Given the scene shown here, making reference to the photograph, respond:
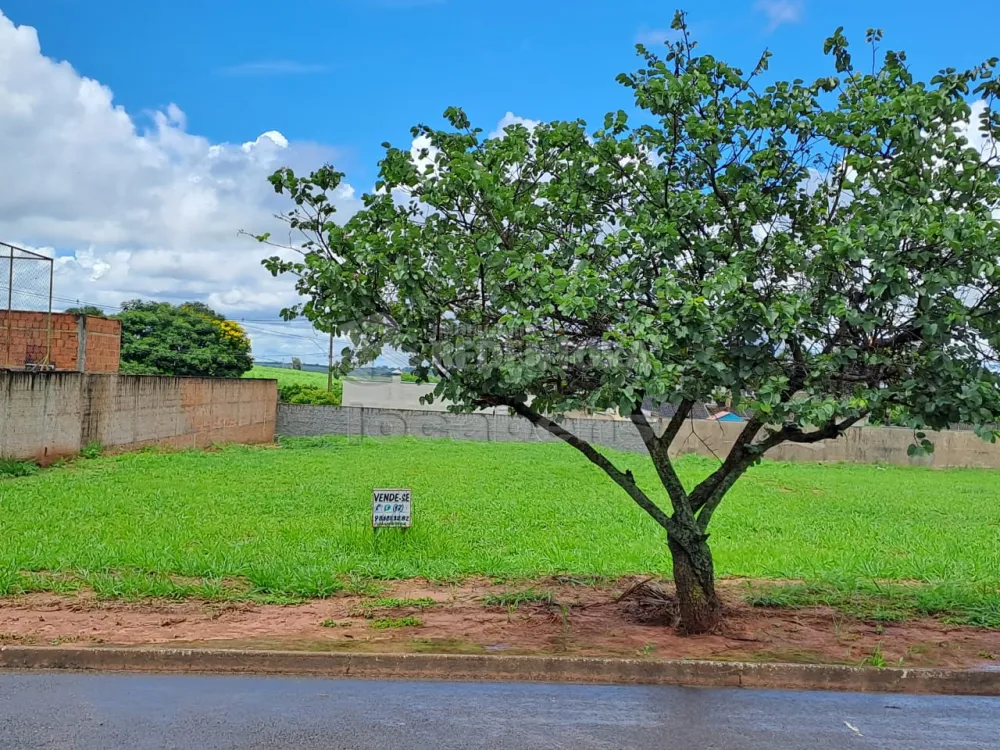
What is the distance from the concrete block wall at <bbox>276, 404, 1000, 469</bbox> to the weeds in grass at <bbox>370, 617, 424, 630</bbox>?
16454mm

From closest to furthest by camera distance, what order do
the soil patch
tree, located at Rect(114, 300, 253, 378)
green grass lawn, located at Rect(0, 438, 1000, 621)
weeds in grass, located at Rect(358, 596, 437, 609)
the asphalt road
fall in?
1. the asphalt road
2. the soil patch
3. weeds in grass, located at Rect(358, 596, 437, 609)
4. green grass lawn, located at Rect(0, 438, 1000, 621)
5. tree, located at Rect(114, 300, 253, 378)

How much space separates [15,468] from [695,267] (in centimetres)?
1348

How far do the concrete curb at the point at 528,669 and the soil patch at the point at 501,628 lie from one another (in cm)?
18

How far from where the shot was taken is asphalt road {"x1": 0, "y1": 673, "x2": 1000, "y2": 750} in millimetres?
4488

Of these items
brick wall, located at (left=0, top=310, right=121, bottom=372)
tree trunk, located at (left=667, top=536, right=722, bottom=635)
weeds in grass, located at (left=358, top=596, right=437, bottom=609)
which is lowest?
weeds in grass, located at (left=358, top=596, right=437, bottom=609)

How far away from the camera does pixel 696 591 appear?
21.7 feet

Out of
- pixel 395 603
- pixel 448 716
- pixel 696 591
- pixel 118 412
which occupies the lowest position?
pixel 448 716

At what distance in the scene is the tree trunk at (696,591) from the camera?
6.58m

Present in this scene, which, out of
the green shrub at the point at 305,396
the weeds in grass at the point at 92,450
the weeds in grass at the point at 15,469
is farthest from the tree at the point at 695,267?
the green shrub at the point at 305,396

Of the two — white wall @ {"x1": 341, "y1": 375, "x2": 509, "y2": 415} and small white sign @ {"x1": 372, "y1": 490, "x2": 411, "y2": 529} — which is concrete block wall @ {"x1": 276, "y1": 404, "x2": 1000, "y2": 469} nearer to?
white wall @ {"x1": 341, "y1": 375, "x2": 509, "y2": 415}

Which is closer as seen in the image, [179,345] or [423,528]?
[423,528]

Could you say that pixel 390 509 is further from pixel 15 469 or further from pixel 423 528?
pixel 15 469

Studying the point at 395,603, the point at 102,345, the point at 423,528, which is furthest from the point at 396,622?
the point at 102,345

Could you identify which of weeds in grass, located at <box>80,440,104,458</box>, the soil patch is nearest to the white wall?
weeds in grass, located at <box>80,440,104,458</box>
